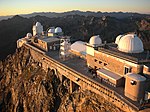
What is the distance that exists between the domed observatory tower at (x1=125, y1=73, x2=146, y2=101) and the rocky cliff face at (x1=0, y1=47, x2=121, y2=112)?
2609 mm

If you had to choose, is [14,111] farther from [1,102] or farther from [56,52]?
[56,52]

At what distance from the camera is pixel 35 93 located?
128 ft

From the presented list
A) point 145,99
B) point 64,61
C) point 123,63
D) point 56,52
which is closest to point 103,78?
point 123,63

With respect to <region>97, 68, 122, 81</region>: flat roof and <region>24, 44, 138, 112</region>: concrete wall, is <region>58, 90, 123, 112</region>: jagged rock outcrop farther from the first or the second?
<region>97, 68, 122, 81</region>: flat roof

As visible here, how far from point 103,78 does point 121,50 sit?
519cm

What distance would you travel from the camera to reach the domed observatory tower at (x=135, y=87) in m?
22.8

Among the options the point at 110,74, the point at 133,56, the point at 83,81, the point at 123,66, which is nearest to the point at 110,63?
the point at 110,74

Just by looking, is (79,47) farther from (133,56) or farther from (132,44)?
(133,56)

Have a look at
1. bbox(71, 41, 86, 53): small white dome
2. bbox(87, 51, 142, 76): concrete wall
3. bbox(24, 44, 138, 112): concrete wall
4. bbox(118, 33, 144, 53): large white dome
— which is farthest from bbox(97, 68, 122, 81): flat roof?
bbox(71, 41, 86, 53): small white dome

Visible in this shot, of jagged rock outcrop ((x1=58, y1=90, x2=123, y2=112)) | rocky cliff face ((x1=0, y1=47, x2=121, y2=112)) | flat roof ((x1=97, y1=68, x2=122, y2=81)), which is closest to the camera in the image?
jagged rock outcrop ((x1=58, y1=90, x2=123, y2=112))

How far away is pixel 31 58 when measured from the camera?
51.3m

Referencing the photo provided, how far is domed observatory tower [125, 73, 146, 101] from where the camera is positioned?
74.9ft

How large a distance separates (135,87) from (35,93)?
22.4m

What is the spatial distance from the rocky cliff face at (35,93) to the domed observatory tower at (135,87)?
Answer: 103 inches
